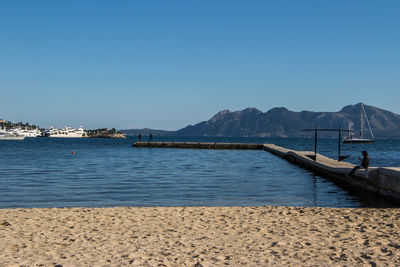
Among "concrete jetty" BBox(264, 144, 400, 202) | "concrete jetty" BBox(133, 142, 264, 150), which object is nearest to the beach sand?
"concrete jetty" BBox(264, 144, 400, 202)

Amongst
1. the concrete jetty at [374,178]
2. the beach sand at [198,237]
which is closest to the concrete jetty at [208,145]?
the concrete jetty at [374,178]

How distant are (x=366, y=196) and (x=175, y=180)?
11290mm

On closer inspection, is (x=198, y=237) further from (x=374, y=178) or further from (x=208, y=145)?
(x=208, y=145)

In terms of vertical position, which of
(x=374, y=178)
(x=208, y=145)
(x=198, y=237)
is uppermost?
(x=374, y=178)

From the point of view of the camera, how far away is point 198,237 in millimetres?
10414

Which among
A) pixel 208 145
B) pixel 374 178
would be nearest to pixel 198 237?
pixel 374 178

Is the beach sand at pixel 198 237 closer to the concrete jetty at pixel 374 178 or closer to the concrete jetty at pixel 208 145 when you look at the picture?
the concrete jetty at pixel 374 178

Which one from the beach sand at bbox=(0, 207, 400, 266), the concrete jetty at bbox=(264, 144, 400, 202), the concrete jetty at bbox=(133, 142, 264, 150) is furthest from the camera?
the concrete jetty at bbox=(133, 142, 264, 150)

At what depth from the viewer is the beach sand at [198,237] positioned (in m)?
8.47

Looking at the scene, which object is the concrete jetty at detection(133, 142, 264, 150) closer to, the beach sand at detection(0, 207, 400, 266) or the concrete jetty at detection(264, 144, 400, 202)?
the concrete jetty at detection(264, 144, 400, 202)

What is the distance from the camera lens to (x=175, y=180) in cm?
2598

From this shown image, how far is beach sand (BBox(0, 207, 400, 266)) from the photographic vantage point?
847cm

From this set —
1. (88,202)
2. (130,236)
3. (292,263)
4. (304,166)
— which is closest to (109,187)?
(88,202)

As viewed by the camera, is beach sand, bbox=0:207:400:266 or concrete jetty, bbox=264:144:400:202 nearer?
beach sand, bbox=0:207:400:266
